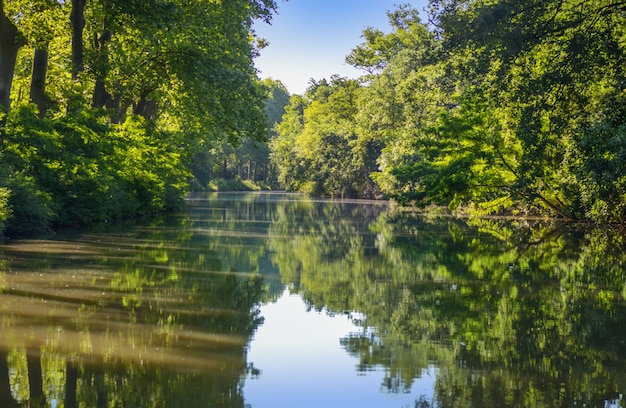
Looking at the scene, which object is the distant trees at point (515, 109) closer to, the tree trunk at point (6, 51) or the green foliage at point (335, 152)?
the green foliage at point (335, 152)

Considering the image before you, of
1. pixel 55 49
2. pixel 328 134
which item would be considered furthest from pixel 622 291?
pixel 328 134

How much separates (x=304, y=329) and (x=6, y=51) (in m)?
14.7

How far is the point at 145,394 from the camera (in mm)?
4875

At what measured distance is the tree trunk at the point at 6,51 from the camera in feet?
59.5

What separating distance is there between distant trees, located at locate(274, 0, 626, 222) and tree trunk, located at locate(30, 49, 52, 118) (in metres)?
11.8

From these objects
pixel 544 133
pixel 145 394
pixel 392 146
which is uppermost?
pixel 392 146

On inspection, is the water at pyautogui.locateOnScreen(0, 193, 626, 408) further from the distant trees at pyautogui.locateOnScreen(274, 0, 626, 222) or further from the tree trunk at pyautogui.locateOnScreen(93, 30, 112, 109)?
the tree trunk at pyautogui.locateOnScreen(93, 30, 112, 109)

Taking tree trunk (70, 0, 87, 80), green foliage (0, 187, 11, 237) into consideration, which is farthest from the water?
tree trunk (70, 0, 87, 80)

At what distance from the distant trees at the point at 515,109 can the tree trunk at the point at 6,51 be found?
457 inches

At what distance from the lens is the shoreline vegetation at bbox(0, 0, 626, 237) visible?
15891mm

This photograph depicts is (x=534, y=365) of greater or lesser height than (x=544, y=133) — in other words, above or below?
below

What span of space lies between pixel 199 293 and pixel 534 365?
495 centimetres

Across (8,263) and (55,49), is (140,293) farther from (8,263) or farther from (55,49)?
(55,49)

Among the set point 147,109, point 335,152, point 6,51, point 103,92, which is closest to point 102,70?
point 103,92
